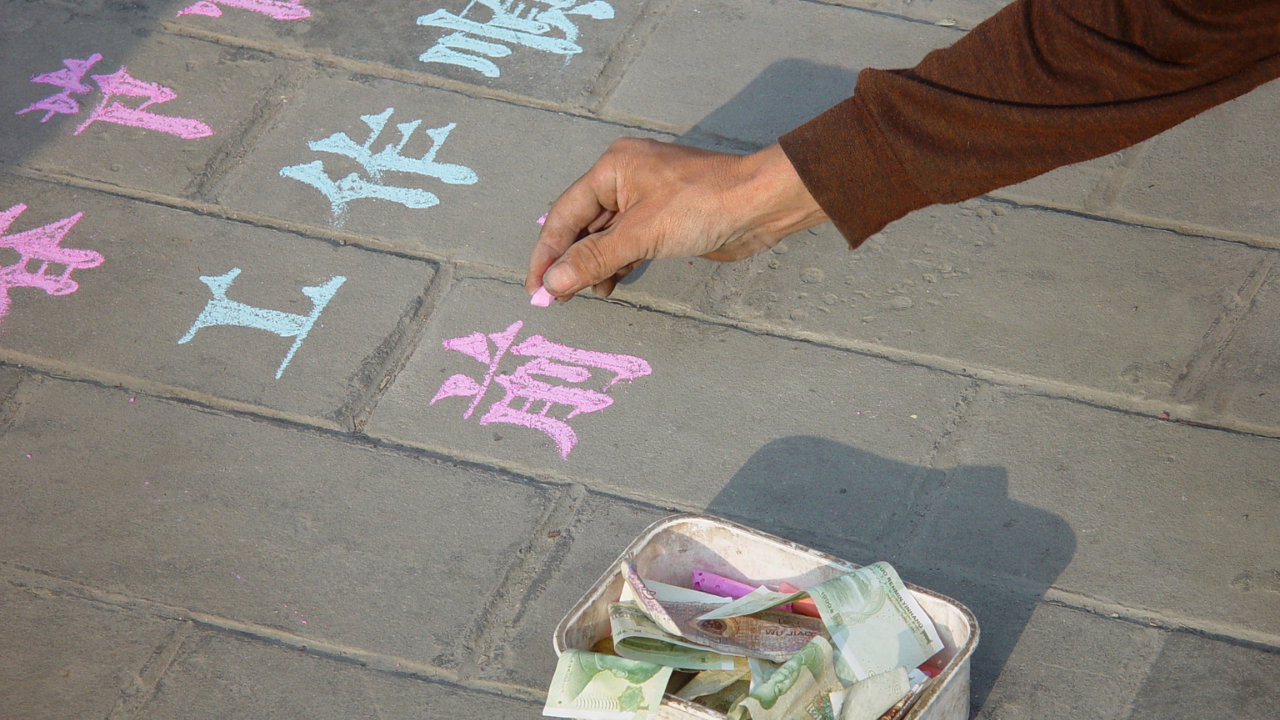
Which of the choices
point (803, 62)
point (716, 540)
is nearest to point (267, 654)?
point (716, 540)

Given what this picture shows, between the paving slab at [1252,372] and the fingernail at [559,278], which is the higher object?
the fingernail at [559,278]

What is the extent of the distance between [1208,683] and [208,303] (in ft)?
7.33

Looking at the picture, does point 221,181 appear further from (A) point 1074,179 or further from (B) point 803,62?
(A) point 1074,179

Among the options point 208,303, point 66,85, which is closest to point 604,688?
point 208,303

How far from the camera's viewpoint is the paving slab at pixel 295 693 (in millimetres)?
1807

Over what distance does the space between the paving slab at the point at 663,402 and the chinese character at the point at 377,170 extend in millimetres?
444

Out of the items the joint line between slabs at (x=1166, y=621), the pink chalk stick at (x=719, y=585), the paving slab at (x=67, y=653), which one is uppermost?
the joint line between slabs at (x=1166, y=621)

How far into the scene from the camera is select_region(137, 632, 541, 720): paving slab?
1.81 m

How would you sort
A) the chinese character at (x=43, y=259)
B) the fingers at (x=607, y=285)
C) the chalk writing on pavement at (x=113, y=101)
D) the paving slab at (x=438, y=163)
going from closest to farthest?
the fingers at (x=607, y=285)
the chinese character at (x=43, y=259)
the paving slab at (x=438, y=163)
the chalk writing on pavement at (x=113, y=101)

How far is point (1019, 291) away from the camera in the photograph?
248cm

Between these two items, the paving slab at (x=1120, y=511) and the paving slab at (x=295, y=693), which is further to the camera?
the paving slab at (x=1120, y=511)

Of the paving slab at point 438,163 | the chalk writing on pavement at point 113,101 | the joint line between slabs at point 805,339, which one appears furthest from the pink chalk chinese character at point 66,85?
the paving slab at point 438,163

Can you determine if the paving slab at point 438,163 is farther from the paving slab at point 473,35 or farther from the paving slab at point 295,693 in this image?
the paving slab at point 295,693

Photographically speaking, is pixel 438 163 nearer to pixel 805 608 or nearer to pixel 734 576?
pixel 734 576
